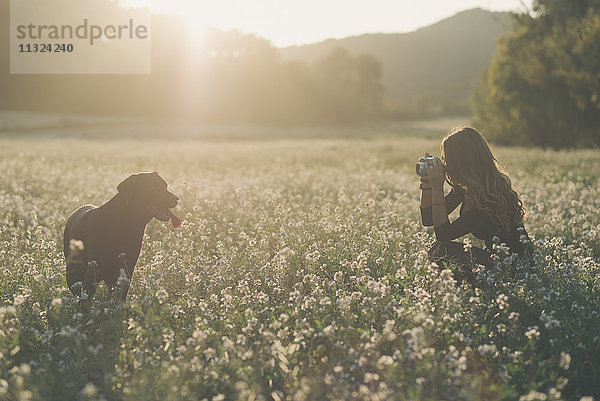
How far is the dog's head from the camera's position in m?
4.89

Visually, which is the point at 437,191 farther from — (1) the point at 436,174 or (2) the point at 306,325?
(2) the point at 306,325

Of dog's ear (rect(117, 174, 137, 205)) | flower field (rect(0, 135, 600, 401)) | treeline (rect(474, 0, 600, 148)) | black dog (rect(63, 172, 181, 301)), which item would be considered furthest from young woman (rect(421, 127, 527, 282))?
treeline (rect(474, 0, 600, 148))

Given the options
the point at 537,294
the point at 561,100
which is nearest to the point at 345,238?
the point at 537,294

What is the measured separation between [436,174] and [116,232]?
11.3 feet

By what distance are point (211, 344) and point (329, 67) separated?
85.4 meters

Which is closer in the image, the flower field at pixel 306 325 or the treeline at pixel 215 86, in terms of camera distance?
the flower field at pixel 306 325

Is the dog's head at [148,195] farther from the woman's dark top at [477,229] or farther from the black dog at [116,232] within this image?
the woman's dark top at [477,229]

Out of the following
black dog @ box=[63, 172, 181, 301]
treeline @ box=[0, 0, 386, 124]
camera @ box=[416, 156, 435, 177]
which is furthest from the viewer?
treeline @ box=[0, 0, 386, 124]

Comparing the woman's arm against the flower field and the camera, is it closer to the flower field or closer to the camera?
the camera

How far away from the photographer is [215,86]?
7150cm

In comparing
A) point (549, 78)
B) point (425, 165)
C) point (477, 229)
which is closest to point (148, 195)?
point (425, 165)

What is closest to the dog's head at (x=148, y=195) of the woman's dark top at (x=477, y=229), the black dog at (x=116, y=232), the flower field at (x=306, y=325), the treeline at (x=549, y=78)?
the black dog at (x=116, y=232)

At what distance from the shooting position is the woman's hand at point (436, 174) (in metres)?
5.05

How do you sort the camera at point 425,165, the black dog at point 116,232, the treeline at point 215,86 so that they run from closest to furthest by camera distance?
the black dog at point 116,232
the camera at point 425,165
the treeline at point 215,86
